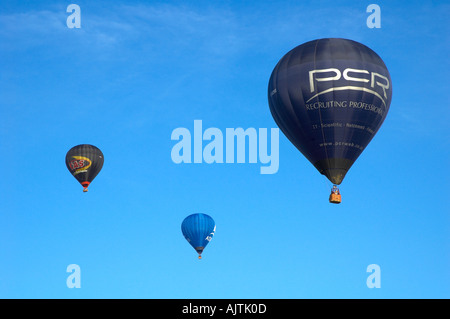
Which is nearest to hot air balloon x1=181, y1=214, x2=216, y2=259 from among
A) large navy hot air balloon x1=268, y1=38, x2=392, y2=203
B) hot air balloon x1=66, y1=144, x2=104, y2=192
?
hot air balloon x1=66, y1=144, x2=104, y2=192

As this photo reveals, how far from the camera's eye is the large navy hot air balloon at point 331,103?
50.0 meters

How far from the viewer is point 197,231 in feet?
230

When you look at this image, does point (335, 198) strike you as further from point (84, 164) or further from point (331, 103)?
point (84, 164)

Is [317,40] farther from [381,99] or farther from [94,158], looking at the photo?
[94,158]

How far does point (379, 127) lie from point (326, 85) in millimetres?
4238

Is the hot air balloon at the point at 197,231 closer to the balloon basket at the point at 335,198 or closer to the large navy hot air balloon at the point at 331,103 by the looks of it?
the large navy hot air balloon at the point at 331,103

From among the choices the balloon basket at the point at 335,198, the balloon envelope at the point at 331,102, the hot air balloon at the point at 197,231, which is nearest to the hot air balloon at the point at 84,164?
the hot air balloon at the point at 197,231

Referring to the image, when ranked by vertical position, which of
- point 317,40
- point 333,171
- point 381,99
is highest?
point 317,40

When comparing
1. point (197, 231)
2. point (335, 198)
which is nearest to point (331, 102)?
point (335, 198)

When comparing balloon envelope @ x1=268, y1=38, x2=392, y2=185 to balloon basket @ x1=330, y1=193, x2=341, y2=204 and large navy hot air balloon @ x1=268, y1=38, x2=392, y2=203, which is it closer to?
large navy hot air balloon @ x1=268, y1=38, x2=392, y2=203

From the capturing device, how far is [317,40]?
52219mm
